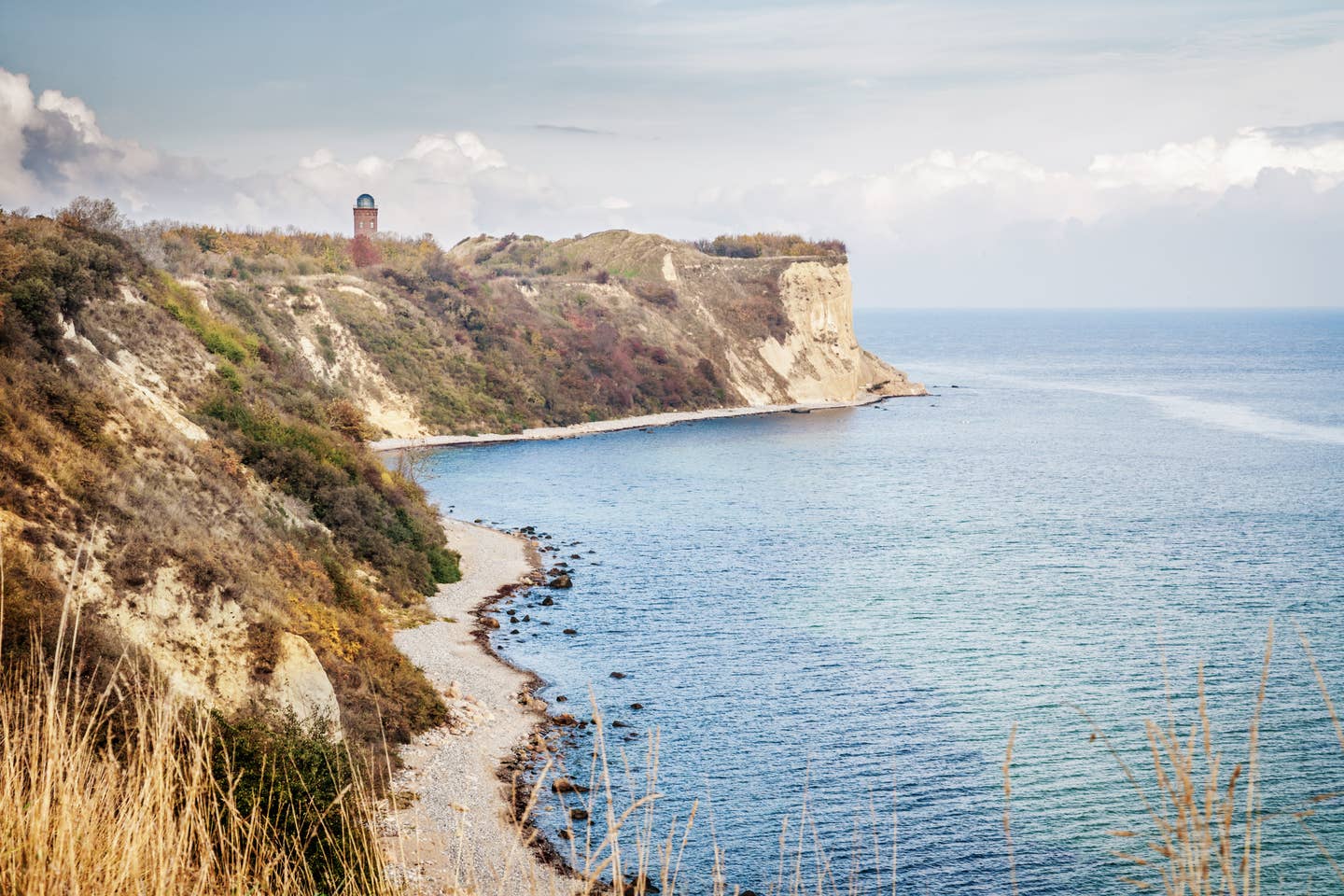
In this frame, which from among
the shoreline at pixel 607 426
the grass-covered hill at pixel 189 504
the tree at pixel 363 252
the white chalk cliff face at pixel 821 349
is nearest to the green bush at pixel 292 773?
the grass-covered hill at pixel 189 504

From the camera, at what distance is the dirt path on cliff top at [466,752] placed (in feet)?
62.6

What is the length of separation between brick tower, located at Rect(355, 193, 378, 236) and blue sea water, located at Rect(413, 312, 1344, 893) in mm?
43380

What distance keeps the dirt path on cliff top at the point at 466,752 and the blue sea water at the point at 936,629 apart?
1.68 metres

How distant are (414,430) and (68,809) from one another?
76309mm

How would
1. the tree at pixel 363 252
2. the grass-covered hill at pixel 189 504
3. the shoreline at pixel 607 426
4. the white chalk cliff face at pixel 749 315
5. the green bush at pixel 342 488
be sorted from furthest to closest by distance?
1. the white chalk cliff face at pixel 749 315
2. the tree at pixel 363 252
3. the shoreline at pixel 607 426
4. the green bush at pixel 342 488
5. the grass-covered hill at pixel 189 504

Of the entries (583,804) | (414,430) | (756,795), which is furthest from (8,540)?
(414,430)

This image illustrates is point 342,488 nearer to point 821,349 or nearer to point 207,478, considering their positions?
point 207,478

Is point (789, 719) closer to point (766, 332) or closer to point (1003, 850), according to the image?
point (1003, 850)

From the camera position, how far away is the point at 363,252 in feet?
347

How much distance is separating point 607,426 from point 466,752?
65.7 m

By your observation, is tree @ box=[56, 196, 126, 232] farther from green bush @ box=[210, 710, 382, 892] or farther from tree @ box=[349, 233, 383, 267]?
tree @ box=[349, 233, 383, 267]

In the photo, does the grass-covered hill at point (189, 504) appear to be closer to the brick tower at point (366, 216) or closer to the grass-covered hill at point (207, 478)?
the grass-covered hill at point (207, 478)

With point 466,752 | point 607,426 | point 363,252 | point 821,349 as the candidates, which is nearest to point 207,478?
point 466,752

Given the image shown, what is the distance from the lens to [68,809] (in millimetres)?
4504
